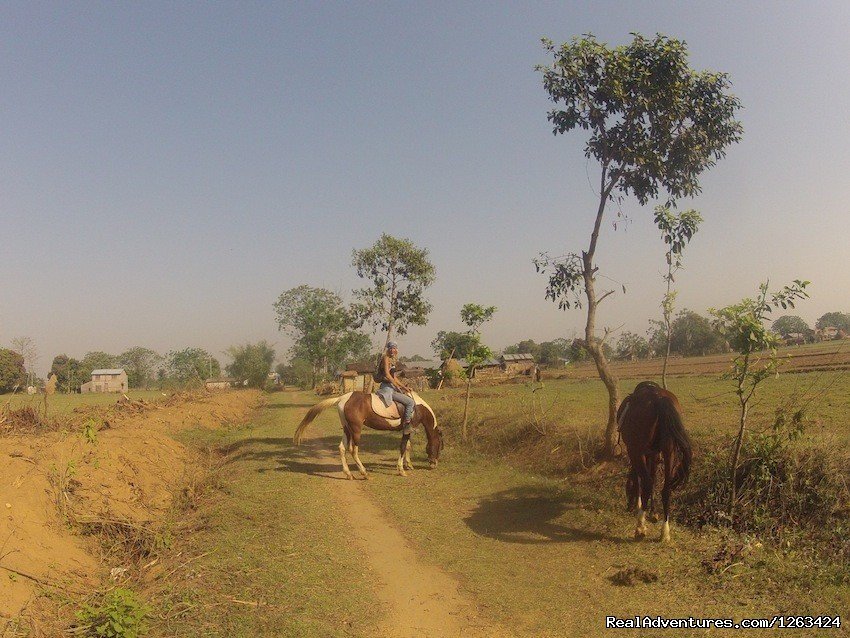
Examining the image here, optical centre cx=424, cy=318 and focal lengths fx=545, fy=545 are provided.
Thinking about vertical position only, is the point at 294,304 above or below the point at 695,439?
above

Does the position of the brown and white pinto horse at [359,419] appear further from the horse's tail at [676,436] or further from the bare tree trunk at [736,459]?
the bare tree trunk at [736,459]

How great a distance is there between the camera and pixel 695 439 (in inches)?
373

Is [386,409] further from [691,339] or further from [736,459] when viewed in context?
[691,339]

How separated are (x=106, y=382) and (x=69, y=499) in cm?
9053

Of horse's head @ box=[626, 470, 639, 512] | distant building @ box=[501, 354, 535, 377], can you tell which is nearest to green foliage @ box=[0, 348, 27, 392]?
distant building @ box=[501, 354, 535, 377]

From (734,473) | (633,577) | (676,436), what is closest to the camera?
(633,577)

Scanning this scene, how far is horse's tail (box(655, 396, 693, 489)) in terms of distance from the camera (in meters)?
7.21

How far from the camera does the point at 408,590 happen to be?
21.0 feet

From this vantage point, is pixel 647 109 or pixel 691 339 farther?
pixel 691 339

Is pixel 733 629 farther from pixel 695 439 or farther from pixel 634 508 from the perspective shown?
pixel 695 439

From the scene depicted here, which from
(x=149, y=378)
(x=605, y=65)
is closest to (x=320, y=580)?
(x=605, y=65)

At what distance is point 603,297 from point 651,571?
662cm

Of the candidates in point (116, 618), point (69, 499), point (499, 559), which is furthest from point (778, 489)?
point (69, 499)

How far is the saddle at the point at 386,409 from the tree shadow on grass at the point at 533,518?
316 cm
